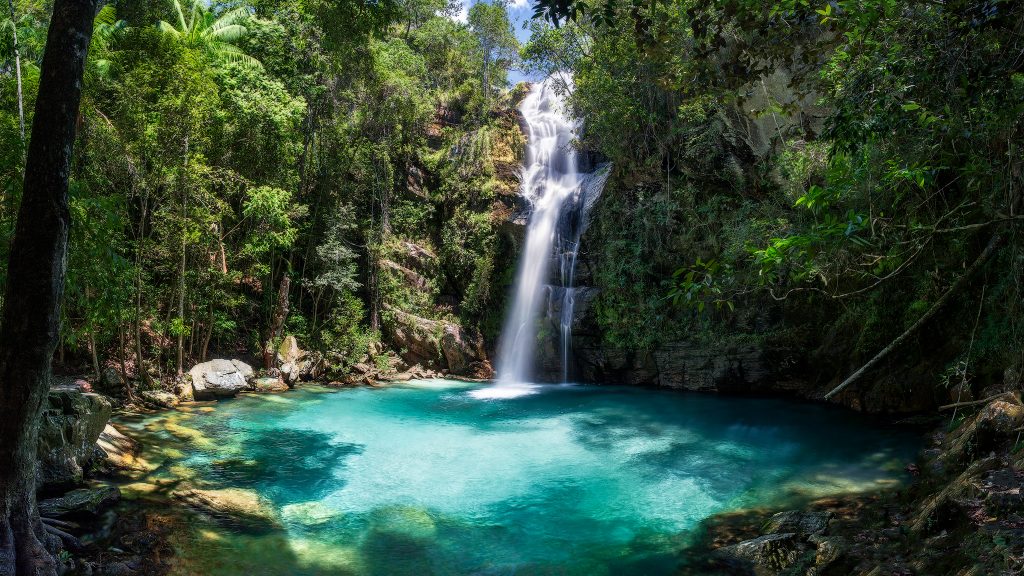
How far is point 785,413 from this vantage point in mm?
12961

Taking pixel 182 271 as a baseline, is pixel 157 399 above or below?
below

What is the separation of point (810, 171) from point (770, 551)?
1051 cm

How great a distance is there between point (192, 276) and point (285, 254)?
4976mm

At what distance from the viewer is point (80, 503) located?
19.3 feet

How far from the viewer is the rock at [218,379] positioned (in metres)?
13.7

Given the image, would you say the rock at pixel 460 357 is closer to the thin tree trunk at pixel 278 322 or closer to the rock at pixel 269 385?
the thin tree trunk at pixel 278 322

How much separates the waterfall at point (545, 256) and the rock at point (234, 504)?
33.1 ft

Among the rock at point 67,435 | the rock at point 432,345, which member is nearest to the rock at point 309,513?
the rock at point 67,435

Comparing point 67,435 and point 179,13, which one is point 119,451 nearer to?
point 67,435

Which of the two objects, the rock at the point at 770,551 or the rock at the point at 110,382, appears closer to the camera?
the rock at the point at 770,551

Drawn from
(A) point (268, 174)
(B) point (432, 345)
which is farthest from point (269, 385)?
(A) point (268, 174)

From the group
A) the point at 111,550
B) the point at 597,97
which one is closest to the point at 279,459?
the point at 111,550

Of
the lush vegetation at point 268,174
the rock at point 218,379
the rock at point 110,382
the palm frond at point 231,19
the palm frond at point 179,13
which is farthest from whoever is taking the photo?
the palm frond at point 231,19

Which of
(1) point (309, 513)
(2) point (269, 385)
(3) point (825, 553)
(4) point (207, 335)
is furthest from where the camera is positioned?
(2) point (269, 385)
